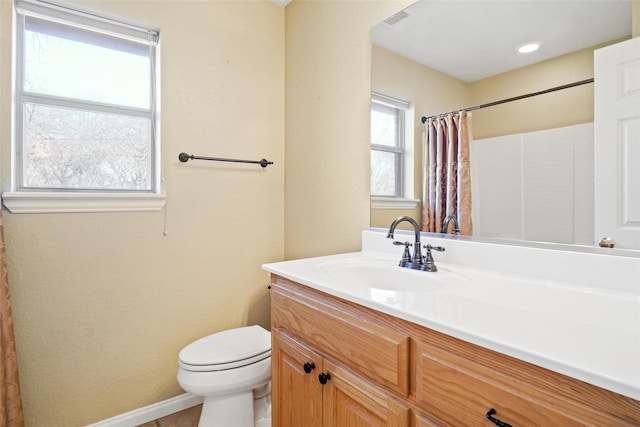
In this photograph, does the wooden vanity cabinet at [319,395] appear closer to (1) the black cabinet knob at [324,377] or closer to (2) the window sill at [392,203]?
(1) the black cabinet knob at [324,377]

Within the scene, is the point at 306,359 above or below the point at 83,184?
below

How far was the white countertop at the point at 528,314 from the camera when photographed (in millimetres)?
529

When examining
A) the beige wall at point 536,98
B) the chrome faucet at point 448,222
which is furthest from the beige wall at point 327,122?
the beige wall at point 536,98

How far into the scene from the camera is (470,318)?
2.35 feet

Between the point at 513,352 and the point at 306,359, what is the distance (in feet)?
2.19

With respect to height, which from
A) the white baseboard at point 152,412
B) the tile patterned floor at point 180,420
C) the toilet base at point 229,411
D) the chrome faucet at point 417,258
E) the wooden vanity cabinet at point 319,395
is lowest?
the tile patterned floor at point 180,420

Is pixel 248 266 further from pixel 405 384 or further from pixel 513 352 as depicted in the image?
pixel 513 352

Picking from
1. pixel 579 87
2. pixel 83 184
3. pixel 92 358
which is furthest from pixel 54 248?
pixel 579 87

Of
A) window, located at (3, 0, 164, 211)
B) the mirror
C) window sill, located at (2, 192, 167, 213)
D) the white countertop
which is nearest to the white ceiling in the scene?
the mirror

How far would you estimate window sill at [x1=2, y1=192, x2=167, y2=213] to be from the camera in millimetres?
1426

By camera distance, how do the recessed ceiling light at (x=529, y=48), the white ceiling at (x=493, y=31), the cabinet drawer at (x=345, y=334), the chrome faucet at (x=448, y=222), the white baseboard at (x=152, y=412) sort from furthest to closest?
the white baseboard at (x=152, y=412), the chrome faucet at (x=448, y=222), the recessed ceiling light at (x=529, y=48), the white ceiling at (x=493, y=31), the cabinet drawer at (x=345, y=334)

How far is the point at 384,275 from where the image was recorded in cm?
129

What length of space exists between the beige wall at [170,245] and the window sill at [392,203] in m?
0.78

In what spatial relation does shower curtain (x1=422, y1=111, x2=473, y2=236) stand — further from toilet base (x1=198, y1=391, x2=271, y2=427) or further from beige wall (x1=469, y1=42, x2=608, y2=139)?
toilet base (x1=198, y1=391, x2=271, y2=427)
